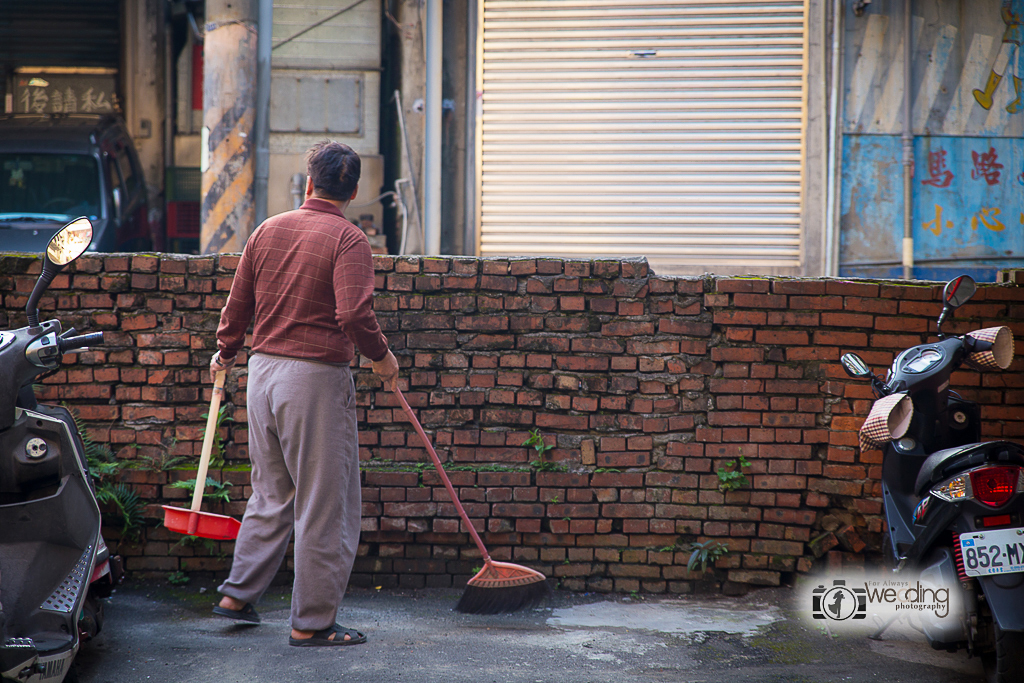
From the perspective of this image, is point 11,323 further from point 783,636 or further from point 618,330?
point 783,636

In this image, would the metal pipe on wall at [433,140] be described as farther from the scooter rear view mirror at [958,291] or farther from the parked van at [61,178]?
the scooter rear view mirror at [958,291]

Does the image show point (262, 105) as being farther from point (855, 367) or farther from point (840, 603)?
point (840, 603)

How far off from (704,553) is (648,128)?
4748mm

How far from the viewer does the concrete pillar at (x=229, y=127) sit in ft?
21.3

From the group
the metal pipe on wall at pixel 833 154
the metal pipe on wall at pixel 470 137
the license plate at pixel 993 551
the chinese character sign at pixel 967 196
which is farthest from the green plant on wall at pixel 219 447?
the chinese character sign at pixel 967 196

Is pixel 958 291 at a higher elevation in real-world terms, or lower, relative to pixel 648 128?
lower

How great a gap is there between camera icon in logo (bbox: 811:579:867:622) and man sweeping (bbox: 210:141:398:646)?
6.95ft

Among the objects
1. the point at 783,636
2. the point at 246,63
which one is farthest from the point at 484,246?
the point at 783,636

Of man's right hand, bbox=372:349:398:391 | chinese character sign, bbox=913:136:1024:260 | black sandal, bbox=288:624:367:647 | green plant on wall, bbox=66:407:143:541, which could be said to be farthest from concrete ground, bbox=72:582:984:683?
chinese character sign, bbox=913:136:1024:260

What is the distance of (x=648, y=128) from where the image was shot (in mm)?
7645

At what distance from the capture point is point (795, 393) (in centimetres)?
412

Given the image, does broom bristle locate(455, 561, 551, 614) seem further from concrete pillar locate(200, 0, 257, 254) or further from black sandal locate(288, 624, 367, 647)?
concrete pillar locate(200, 0, 257, 254)

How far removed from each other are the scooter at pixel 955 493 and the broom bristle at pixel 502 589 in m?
1.52

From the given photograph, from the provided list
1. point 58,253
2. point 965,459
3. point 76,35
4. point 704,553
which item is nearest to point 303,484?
point 58,253
